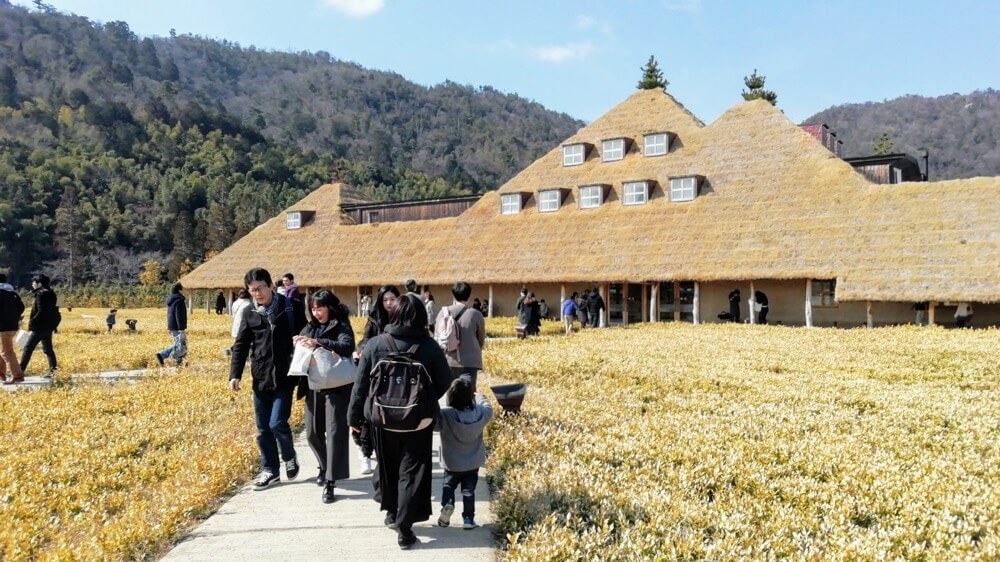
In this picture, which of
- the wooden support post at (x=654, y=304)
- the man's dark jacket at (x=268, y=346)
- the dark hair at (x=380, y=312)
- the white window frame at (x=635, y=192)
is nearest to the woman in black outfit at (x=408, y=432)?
the man's dark jacket at (x=268, y=346)

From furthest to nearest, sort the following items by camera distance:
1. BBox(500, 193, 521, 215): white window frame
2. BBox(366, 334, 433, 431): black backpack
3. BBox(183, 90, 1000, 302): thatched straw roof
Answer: BBox(500, 193, 521, 215): white window frame, BBox(183, 90, 1000, 302): thatched straw roof, BBox(366, 334, 433, 431): black backpack

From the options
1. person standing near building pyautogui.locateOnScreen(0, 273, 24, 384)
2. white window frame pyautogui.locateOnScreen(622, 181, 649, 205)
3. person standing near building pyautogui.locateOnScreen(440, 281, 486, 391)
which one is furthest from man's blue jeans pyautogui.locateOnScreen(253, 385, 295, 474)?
white window frame pyautogui.locateOnScreen(622, 181, 649, 205)

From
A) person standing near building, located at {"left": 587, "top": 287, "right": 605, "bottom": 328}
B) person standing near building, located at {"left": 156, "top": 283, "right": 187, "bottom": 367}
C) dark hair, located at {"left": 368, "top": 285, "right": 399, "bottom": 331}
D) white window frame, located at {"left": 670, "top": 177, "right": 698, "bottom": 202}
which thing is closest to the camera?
dark hair, located at {"left": 368, "top": 285, "right": 399, "bottom": 331}

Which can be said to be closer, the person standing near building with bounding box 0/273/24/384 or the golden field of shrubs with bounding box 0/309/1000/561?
the golden field of shrubs with bounding box 0/309/1000/561

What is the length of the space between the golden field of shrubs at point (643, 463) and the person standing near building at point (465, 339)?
88cm

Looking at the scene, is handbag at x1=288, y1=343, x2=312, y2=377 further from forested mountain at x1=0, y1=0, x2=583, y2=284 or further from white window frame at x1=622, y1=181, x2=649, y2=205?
forested mountain at x1=0, y1=0, x2=583, y2=284

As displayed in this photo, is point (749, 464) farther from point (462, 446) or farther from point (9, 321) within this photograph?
point (9, 321)

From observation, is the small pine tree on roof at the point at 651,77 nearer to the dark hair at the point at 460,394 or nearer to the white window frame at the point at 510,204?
the white window frame at the point at 510,204

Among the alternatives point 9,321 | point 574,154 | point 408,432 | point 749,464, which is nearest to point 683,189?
point 574,154

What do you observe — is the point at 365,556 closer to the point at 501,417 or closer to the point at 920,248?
the point at 501,417

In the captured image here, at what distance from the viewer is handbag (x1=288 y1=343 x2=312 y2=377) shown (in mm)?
6723

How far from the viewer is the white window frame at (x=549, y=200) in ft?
122

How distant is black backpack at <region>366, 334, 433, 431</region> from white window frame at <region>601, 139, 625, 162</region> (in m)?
33.4

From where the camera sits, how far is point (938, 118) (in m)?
116
